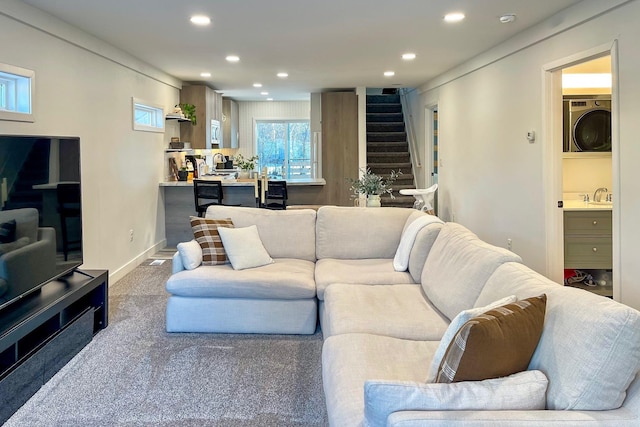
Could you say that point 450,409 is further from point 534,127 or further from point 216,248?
point 534,127

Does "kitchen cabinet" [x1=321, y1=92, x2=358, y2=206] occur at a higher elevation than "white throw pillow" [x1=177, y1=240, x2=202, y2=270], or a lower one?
higher

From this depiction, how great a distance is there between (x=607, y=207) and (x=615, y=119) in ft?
4.22

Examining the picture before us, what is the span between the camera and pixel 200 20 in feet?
13.1

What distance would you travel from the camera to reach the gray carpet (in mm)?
2402

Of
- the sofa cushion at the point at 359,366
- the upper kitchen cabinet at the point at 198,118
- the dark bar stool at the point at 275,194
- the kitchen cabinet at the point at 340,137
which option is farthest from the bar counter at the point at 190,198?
the sofa cushion at the point at 359,366

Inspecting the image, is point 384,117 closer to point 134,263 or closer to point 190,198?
point 190,198

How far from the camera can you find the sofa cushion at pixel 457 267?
2.36 metres

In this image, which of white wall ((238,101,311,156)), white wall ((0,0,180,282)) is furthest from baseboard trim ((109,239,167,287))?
white wall ((238,101,311,156))

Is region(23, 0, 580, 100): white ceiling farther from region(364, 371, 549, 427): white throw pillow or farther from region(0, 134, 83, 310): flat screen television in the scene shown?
region(364, 371, 549, 427): white throw pillow

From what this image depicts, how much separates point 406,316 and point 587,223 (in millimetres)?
2620

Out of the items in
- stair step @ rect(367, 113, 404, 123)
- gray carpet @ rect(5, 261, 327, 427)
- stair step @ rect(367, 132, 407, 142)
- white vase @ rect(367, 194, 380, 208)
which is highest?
stair step @ rect(367, 113, 404, 123)

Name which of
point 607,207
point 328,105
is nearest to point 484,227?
point 607,207

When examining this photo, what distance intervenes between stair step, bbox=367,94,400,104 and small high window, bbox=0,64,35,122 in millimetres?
7667

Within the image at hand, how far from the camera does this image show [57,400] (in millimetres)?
2584
